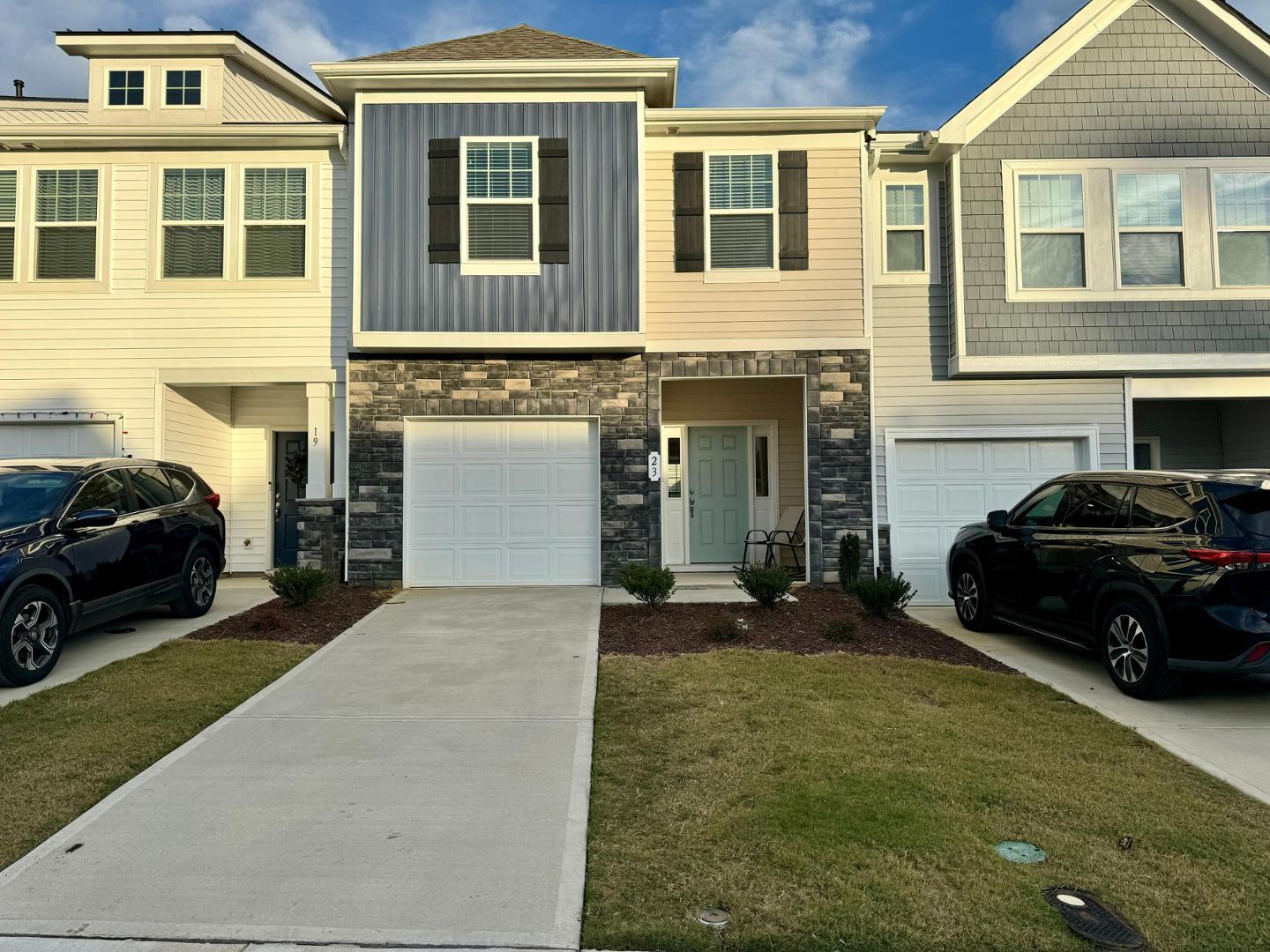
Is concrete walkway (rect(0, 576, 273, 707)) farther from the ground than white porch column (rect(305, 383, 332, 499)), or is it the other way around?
white porch column (rect(305, 383, 332, 499))

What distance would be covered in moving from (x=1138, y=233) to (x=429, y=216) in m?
9.06

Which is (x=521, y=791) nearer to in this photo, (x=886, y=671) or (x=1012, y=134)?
(x=886, y=671)

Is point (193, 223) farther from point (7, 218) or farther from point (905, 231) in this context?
point (905, 231)

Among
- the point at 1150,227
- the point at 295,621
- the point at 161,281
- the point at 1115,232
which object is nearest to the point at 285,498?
the point at 161,281

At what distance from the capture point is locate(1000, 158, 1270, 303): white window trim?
34.4 ft

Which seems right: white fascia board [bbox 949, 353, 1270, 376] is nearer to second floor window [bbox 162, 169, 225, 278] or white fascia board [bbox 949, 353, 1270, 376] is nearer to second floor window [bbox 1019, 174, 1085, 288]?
second floor window [bbox 1019, 174, 1085, 288]

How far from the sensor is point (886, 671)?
6.47m

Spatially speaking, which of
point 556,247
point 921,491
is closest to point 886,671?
point 921,491

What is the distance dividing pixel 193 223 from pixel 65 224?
5.42ft

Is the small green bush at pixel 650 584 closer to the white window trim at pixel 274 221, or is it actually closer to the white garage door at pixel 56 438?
the white window trim at pixel 274 221

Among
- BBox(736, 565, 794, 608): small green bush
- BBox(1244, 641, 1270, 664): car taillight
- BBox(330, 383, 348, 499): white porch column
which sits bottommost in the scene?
BBox(1244, 641, 1270, 664): car taillight

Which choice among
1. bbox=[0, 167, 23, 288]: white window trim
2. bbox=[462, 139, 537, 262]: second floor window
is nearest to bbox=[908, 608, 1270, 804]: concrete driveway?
bbox=[462, 139, 537, 262]: second floor window

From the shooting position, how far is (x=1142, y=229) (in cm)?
1058

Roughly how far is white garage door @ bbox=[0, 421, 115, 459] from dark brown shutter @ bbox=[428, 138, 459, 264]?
16.3ft
